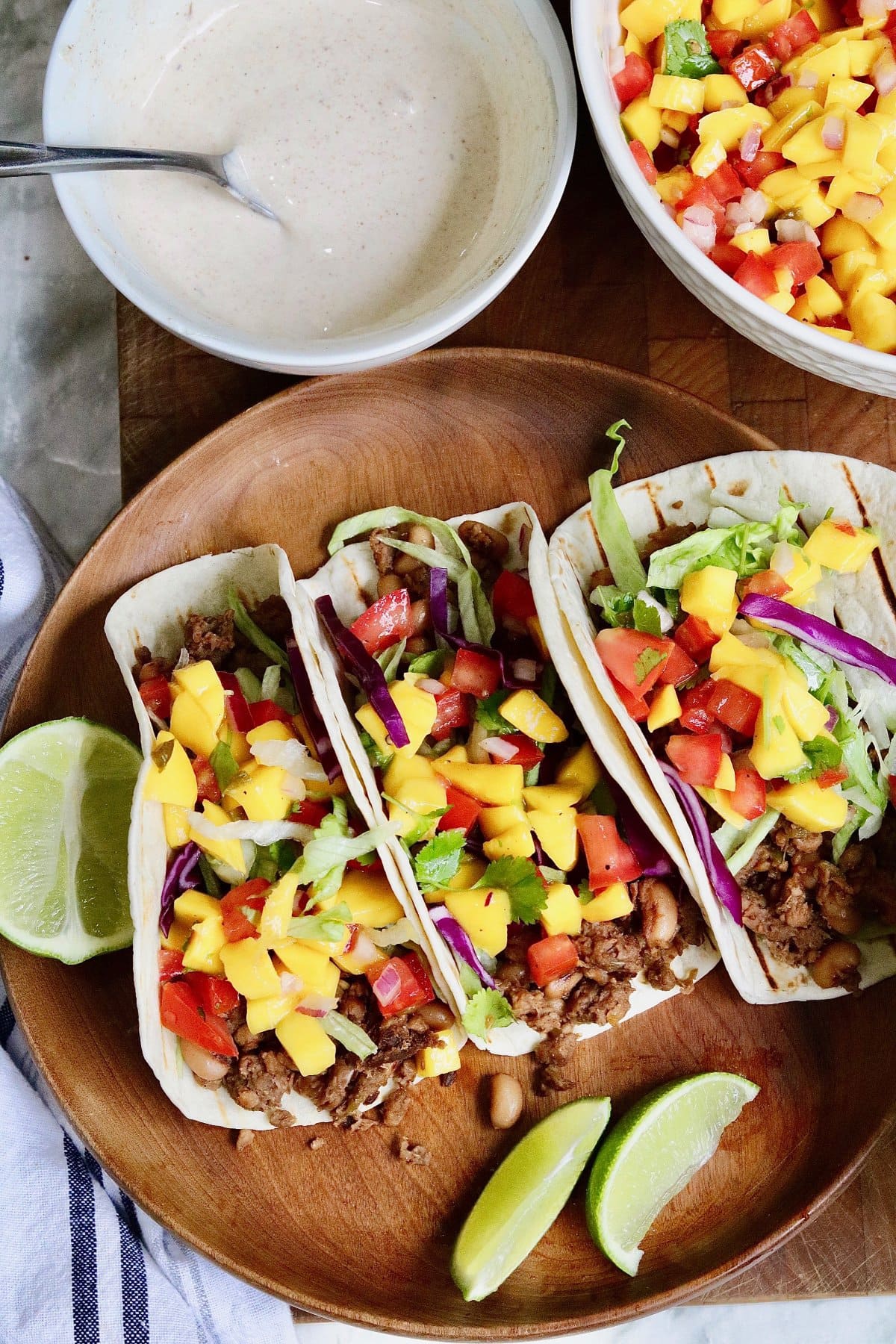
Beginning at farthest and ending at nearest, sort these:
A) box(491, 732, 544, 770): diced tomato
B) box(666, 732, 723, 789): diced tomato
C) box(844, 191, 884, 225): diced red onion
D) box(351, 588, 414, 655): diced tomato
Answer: box(351, 588, 414, 655): diced tomato → box(491, 732, 544, 770): diced tomato → box(666, 732, 723, 789): diced tomato → box(844, 191, 884, 225): diced red onion

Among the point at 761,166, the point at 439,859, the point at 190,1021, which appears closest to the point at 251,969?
the point at 190,1021

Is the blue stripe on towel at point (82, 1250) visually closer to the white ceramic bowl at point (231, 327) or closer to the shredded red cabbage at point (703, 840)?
the shredded red cabbage at point (703, 840)

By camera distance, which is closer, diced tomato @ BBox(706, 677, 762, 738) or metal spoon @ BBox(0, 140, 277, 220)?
metal spoon @ BBox(0, 140, 277, 220)

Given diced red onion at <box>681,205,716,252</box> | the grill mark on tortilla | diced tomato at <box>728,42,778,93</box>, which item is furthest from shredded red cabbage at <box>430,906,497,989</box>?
diced tomato at <box>728,42,778,93</box>

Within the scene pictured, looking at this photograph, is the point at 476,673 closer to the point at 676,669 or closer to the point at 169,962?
the point at 676,669

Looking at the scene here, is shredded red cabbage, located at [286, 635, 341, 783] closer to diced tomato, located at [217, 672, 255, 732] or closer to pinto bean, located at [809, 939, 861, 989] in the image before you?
diced tomato, located at [217, 672, 255, 732]

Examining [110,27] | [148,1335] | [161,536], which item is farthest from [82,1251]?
[110,27]

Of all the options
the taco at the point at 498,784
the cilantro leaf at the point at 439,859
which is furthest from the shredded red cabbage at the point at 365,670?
the cilantro leaf at the point at 439,859

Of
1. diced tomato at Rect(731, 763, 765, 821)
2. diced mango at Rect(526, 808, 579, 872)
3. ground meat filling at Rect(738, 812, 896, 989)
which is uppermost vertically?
diced mango at Rect(526, 808, 579, 872)
